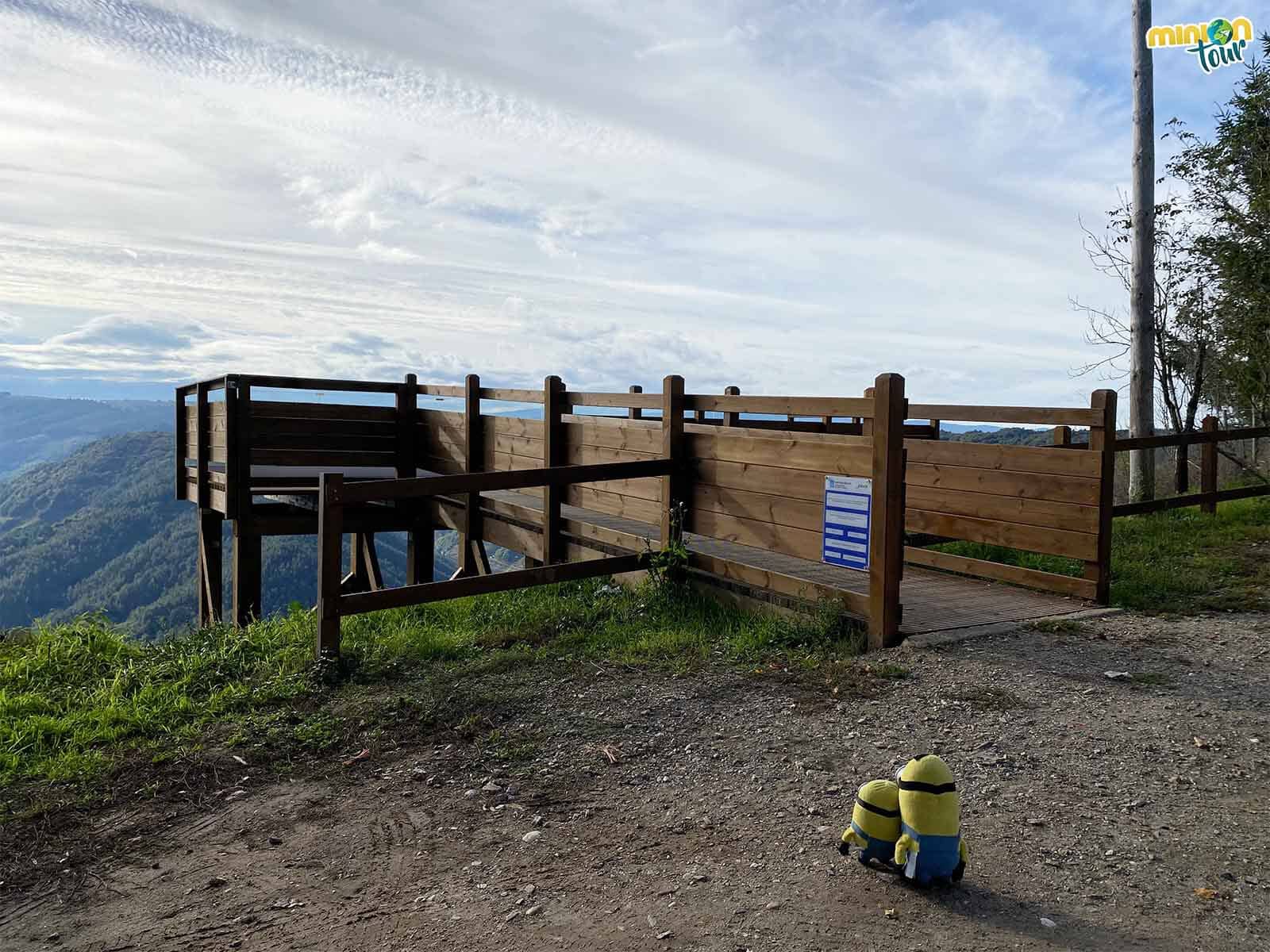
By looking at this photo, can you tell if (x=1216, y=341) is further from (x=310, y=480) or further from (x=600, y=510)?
(x=310, y=480)

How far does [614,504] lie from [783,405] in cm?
243

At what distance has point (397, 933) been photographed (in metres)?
3.21

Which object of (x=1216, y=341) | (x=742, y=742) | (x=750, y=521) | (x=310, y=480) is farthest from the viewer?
(x=1216, y=341)

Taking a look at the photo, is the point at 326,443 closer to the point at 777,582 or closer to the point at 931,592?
the point at 777,582

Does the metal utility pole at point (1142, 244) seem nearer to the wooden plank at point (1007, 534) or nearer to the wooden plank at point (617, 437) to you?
the wooden plank at point (1007, 534)

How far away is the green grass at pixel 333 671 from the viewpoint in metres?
5.20

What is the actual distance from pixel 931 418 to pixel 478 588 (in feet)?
14.0

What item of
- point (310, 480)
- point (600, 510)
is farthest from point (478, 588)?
point (310, 480)

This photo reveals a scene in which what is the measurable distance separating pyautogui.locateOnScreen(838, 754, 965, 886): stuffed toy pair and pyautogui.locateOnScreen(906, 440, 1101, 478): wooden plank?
4.97 m

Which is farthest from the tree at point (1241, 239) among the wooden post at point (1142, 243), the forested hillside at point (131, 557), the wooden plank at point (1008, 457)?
the forested hillside at point (131, 557)

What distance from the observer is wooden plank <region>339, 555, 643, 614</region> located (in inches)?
257

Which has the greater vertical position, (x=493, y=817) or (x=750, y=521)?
(x=750, y=521)

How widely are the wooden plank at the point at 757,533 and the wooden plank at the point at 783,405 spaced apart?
88 centimetres

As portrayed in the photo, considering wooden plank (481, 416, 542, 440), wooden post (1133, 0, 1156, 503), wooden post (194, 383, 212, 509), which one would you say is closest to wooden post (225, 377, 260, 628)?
wooden post (194, 383, 212, 509)
